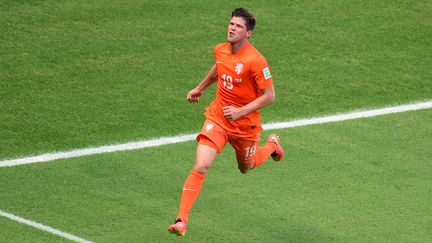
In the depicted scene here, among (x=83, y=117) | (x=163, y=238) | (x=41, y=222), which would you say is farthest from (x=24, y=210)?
(x=83, y=117)

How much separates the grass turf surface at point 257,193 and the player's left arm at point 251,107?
4.54 feet

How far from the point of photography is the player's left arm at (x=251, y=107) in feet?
36.9

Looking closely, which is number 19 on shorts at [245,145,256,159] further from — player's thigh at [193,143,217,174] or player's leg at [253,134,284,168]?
player's thigh at [193,143,217,174]

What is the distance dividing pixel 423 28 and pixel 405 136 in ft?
13.8

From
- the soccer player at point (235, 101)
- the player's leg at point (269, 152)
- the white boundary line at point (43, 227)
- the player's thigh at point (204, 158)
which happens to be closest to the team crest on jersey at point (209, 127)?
the soccer player at point (235, 101)

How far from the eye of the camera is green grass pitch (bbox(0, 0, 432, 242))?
39.6 feet

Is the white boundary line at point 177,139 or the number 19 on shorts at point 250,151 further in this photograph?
the white boundary line at point 177,139

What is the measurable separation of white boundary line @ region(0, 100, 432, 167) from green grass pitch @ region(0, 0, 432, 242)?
6.6 inches

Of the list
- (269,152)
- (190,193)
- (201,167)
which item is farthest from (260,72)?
(269,152)

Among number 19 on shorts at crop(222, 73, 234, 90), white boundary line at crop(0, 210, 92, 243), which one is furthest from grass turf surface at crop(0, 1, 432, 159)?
number 19 on shorts at crop(222, 73, 234, 90)

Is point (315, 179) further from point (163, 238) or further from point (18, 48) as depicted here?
point (18, 48)

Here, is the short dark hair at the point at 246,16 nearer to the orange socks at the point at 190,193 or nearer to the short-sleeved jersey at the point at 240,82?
the short-sleeved jersey at the point at 240,82

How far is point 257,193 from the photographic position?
12.8 m

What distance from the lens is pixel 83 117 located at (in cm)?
1497
